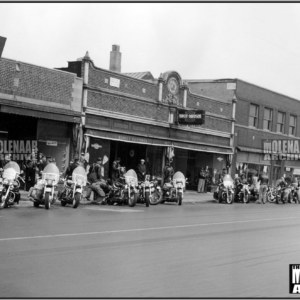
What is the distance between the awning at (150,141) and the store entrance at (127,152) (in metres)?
0.63

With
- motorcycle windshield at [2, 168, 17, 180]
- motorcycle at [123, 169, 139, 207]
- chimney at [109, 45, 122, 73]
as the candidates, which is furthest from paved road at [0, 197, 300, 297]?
chimney at [109, 45, 122, 73]

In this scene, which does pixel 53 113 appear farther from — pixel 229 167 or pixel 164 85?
pixel 229 167

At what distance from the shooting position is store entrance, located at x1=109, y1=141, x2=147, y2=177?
27.0 m

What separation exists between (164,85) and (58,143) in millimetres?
8698

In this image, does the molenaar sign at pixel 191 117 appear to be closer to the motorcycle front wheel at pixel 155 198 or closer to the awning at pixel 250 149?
the awning at pixel 250 149

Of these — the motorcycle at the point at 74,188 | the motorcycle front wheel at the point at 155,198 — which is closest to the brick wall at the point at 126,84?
the motorcycle front wheel at the point at 155,198

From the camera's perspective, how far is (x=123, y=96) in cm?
2655

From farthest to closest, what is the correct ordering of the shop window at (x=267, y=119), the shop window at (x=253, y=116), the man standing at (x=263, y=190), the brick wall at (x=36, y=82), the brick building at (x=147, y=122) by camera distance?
the shop window at (x=267, y=119) → the shop window at (x=253, y=116) → the man standing at (x=263, y=190) → the brick building at (x=147, y=122) → the brick wall at (x=36, y=82)

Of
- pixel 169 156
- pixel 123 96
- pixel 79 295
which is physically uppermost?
pixel 123 96

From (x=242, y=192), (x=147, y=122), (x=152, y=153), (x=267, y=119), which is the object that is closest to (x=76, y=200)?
(x=147, y=122)

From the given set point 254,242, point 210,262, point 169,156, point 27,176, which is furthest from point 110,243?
point 169,156

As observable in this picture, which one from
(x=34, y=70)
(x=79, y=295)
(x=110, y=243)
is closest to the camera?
(x=79, y=295)

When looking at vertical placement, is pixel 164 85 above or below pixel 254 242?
above

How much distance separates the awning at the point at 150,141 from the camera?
24.9 m
